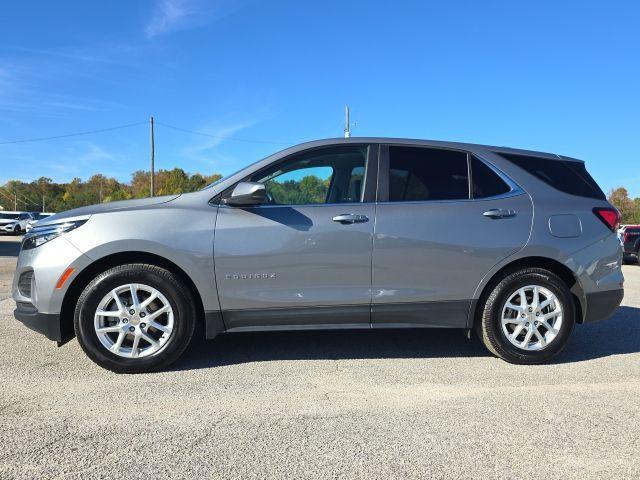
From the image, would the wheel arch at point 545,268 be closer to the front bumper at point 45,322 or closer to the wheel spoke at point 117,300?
the wheel spoke at point 117,300

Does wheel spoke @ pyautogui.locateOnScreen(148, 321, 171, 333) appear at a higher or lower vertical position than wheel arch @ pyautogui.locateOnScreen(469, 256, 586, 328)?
lower

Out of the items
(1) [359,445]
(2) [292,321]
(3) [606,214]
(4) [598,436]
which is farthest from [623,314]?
(1) [359,445]

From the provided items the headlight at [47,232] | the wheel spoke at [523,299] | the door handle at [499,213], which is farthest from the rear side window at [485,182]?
the headlight at [47,232]

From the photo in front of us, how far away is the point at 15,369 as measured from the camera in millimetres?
3809

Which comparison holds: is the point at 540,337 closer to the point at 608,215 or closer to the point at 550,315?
the point at 550,315

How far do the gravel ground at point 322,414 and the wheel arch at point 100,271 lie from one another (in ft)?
1.32

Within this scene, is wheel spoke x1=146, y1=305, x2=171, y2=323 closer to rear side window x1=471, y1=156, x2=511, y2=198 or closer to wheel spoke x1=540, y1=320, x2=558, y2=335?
rear side window x1=471, y1=156, x2=511, y2=198

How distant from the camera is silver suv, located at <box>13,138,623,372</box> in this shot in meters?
3.70

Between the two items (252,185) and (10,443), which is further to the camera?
(252,185)

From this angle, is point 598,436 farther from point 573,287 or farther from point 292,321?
point 292,321

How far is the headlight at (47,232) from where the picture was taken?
12.2 ft

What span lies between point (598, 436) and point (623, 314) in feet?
13.4

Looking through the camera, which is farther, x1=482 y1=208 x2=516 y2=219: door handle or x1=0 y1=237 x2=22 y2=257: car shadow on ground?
x1=0 y1=237 x2=22 y2=257: car shadow on ground

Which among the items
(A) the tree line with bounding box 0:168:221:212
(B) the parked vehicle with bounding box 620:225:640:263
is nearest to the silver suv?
(B) the parked vehicle with bounding box 620:225:640:263
